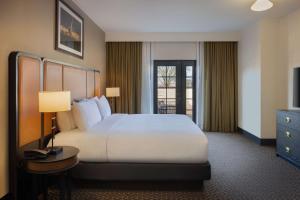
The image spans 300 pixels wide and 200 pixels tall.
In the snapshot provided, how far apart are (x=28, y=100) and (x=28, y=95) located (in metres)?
0.05

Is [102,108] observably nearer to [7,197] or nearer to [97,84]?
[97,84]

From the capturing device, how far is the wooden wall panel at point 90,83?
437cm

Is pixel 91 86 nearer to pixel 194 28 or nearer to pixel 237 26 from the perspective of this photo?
pixel 194 28

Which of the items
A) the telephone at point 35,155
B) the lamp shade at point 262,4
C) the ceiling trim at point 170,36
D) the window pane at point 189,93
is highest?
the ceiling trim at point 170,36

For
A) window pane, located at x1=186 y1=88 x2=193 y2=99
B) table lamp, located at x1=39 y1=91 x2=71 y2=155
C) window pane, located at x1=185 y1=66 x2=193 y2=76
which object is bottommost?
table lamp, located at x1=39 y1=91 x2=71 y2=155

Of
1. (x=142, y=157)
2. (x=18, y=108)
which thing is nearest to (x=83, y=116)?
(x=18, y=108)

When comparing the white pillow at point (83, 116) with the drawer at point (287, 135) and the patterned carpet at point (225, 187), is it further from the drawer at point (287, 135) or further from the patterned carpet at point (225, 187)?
the drawer at point (287, 135)

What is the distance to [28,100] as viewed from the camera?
2.38 meters

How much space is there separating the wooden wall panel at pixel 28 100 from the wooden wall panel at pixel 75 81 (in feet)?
2.50

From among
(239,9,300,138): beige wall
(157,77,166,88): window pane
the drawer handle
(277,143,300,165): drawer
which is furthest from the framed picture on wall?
(277,143,300,165): drawer

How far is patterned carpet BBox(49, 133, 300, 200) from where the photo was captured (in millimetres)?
2559

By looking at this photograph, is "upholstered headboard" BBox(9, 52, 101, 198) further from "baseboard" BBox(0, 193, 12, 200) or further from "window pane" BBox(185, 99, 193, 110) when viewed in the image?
"window pane" BBox(185, 99, 193, 110)

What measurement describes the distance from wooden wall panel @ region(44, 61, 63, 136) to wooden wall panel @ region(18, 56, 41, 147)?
0.17 meters

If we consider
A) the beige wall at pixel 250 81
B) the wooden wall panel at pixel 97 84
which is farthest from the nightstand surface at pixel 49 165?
the beige wall at pixel 250 81
